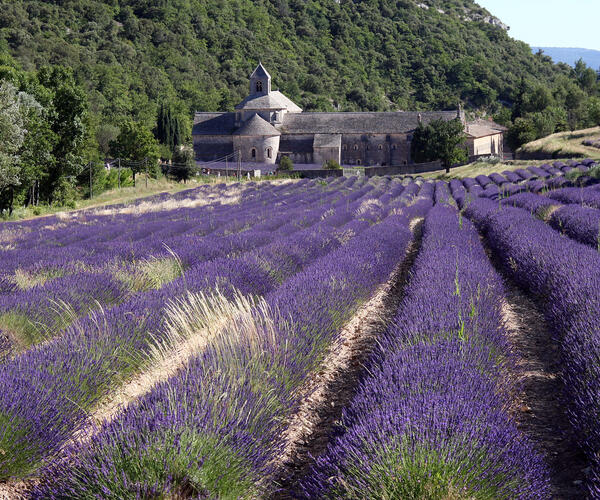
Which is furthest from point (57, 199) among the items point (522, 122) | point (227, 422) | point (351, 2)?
point (351, 2)

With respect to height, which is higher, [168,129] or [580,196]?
[168,129]

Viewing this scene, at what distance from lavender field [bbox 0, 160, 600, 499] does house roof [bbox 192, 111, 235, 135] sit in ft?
180

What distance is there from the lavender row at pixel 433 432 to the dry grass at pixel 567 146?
1592 inches

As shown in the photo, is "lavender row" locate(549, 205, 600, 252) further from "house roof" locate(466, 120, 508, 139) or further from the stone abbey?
"house roof" locate(466, 120, 508, 139)

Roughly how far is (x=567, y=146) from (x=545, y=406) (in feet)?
148

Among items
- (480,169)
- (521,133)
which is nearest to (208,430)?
(480,169)

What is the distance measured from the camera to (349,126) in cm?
5925

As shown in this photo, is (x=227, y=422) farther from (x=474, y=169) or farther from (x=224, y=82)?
(x=224, y=82)

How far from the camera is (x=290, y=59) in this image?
10612cm

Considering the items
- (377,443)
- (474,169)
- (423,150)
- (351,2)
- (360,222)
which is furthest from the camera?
(351,2)

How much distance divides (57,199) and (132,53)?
2669 inches

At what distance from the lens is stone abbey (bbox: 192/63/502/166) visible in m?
56.7

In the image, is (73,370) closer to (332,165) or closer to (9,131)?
(9,131)

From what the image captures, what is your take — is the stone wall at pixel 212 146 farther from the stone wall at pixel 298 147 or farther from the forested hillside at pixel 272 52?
the forested hillside at pixel 272 52
